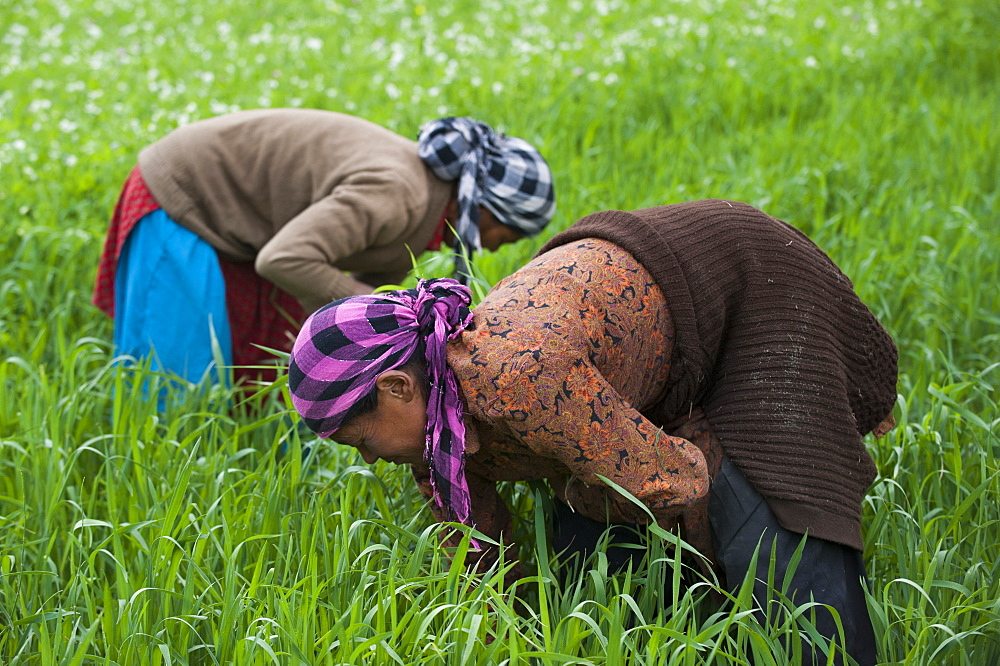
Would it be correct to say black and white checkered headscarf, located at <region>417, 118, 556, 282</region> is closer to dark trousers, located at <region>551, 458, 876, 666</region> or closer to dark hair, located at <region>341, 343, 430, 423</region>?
dark hair, located at <region>341, 343, 430, 423</region>

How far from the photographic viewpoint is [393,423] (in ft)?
5.32

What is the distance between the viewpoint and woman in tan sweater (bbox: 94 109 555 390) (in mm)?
2451

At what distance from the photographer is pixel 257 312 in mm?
2855

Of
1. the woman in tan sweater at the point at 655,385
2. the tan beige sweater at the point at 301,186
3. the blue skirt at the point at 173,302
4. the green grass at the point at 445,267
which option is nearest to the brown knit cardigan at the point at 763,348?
the woman in tan sweater at the point at 655,385

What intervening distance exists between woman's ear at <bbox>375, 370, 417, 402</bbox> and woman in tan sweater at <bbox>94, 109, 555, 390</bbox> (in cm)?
87

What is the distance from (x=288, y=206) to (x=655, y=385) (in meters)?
1.25

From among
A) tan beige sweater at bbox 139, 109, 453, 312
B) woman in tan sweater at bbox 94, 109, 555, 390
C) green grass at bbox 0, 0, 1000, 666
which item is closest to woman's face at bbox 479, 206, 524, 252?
woman in tan sweater at bbox 94, 109, 555, 390

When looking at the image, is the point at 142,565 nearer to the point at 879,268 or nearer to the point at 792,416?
the point at 792,416

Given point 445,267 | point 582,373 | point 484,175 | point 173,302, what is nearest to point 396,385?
point 582,373

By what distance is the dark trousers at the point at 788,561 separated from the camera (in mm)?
1684

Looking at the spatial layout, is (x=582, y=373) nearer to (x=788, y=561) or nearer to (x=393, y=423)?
(x=393, y=423)

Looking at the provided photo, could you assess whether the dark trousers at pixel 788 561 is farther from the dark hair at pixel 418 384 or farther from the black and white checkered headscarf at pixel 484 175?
the black and white checkered headscarf at pixel 484 175

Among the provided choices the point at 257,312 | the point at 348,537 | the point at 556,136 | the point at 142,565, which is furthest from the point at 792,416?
the point at 556,136

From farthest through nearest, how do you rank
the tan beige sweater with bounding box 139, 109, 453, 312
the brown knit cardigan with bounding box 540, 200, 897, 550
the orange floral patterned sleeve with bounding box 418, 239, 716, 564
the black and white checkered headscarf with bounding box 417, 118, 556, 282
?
the black and white checkered headscarf with bounding box 417, 118, 556, 282 → the tan beige sweater with bounding box 139, 109, 453, 312 → the brown knit cardigan with bounding box 540, 200, 897, 550 → the orange floral patterned sleeve with bounding box 418, 239, 716, 564
